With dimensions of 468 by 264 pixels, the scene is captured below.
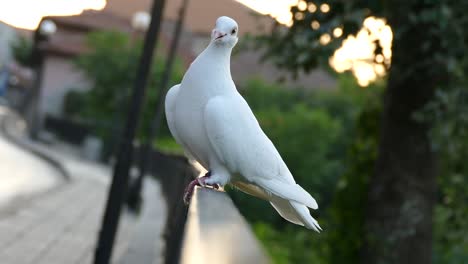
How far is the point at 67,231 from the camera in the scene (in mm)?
16094

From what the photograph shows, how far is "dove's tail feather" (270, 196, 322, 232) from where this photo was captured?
2809 mm

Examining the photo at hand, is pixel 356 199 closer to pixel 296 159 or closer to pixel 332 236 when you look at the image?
pixel 332 236

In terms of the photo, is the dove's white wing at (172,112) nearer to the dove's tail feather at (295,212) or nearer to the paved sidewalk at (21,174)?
the dove's tail feather at (295,212)

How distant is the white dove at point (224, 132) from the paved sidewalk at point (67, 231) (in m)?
7.67

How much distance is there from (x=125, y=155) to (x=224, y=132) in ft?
28.0

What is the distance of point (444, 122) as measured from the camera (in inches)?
417

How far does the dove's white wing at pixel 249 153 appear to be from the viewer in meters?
2.88

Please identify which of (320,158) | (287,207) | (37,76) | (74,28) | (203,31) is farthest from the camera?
(37,76)

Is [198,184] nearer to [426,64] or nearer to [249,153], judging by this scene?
[249,153]

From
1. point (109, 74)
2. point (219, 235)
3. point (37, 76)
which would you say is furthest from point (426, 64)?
point (37, 76)

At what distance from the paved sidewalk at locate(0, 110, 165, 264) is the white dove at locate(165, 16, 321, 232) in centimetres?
767

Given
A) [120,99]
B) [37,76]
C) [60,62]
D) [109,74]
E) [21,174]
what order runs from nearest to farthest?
1. [21,174]
2. [120,99]
3. [109,74]
4. [60,62]
5. [37,76]

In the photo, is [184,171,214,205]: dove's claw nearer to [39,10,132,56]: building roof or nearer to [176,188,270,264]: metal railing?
[176,188,270,264]: metal railing

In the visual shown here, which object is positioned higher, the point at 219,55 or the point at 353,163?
the point at 219,55
